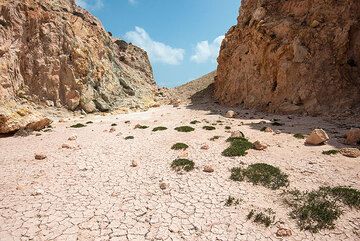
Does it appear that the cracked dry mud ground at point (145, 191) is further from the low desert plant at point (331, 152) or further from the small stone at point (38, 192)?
the low desert plant at point (331, 152)

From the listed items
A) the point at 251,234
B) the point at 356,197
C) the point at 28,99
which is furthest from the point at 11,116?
the point at 356,197

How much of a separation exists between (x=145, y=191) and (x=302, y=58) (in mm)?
30061

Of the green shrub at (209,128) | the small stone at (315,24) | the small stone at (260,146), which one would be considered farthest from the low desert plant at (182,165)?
the small stone at (315,24)

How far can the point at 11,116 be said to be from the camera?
2534 centimetres

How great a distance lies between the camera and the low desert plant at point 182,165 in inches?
633

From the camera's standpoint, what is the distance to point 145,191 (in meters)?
13.6

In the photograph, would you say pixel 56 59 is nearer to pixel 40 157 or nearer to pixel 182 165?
pixel 40 157

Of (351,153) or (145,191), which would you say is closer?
(145,191)

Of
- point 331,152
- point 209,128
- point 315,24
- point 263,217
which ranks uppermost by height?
point 315,24

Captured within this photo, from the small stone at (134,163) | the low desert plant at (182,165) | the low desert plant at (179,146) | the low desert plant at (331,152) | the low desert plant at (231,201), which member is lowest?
the low desert plant at (231,201)

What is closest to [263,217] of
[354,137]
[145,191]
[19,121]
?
[145,191]

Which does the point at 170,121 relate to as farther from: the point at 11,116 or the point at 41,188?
the point at 41,188

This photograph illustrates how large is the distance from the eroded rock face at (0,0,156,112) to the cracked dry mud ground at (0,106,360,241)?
15665mm

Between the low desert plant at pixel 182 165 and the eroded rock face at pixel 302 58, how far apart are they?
21213 mm
